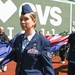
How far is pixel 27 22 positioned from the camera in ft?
9.43

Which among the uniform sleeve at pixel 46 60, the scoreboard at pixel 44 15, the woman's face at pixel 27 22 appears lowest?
the scoreboard at pixel 44 15

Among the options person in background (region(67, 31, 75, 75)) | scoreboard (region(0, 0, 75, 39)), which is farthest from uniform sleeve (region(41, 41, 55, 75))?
scoreboard (region(0, 0, 75, 39))

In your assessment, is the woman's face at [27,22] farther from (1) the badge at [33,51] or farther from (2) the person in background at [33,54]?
(1) the badge at [33,51]

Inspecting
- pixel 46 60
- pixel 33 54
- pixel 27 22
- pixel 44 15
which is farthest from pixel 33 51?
pixel 44 15

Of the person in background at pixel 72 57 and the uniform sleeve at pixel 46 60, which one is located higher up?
the uniform sleeve at pixel 46 60

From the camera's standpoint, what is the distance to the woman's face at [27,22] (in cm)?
286

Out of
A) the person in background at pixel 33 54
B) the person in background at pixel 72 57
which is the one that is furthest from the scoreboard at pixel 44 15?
the person in background at pixel 33 54

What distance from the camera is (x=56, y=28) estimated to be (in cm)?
2644

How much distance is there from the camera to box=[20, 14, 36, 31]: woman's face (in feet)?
9.38

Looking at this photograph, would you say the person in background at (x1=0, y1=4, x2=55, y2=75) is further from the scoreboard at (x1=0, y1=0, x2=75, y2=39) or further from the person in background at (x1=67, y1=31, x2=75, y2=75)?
the scoreboard at (x1=0, y1=0, x2=75, y2=39)

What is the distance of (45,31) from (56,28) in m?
1.49

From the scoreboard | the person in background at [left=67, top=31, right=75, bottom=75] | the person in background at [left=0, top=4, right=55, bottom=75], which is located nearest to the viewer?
the person in background at [left=0, top=4, right=55, bottom=75]

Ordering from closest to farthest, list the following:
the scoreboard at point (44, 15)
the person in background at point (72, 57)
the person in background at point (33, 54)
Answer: the person in background at point (33, 54) < the person in background at point (72, 57) < the scoreboard at point (44, 15)

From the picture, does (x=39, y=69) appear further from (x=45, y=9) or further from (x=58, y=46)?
(x=45, y=9)
